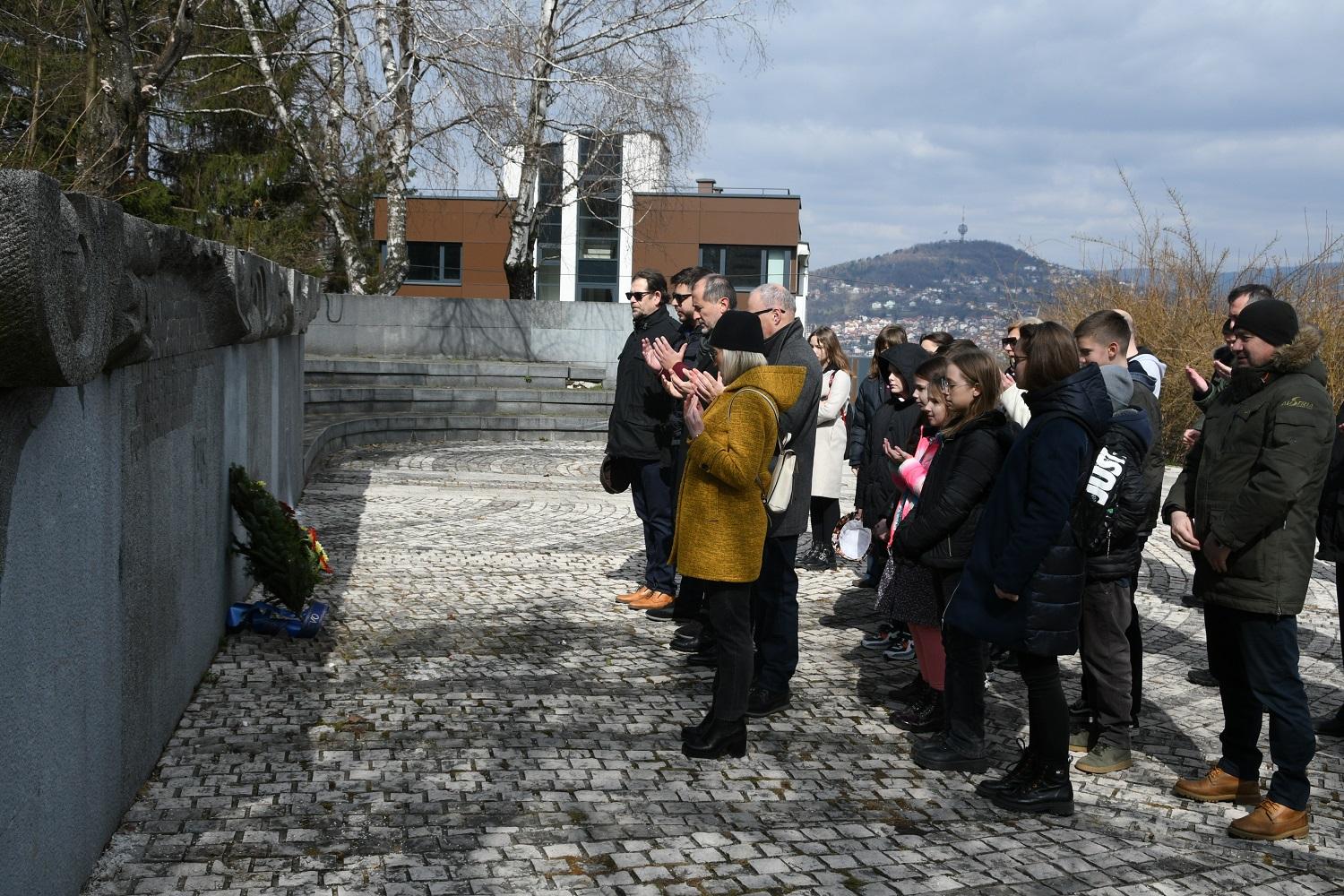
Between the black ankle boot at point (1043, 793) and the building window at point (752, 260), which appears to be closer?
the black ankle boot at point (1043, 793)

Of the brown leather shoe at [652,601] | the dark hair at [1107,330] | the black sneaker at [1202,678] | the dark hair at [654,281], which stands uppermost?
the dark hair at [654,281]

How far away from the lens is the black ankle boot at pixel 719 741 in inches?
207

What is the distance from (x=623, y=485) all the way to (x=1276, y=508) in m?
4.42

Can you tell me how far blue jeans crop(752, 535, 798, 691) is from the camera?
6008 mm

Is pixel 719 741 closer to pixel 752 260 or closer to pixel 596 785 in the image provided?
pixel 596 785

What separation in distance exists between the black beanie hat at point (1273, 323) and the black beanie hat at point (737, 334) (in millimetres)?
1881

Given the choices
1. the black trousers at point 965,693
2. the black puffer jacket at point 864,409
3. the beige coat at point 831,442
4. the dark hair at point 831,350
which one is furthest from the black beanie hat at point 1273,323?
the dark hair at point 831,350

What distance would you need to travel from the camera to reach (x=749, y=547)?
17.5 ft

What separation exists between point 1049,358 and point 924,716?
6.24 feet

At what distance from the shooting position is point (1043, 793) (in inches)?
192

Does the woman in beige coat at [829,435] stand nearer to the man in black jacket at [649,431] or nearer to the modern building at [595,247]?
the man in black jacket at [649,431]

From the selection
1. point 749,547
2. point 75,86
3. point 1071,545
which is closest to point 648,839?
point 749,547

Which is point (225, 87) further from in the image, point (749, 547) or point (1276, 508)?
point (1276, 508)

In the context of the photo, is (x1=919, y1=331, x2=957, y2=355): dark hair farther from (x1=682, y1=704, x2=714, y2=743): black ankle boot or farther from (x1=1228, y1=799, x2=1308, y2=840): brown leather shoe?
(x1=1228, y1=799, x2=1308, y2=840): brown leather shoe
